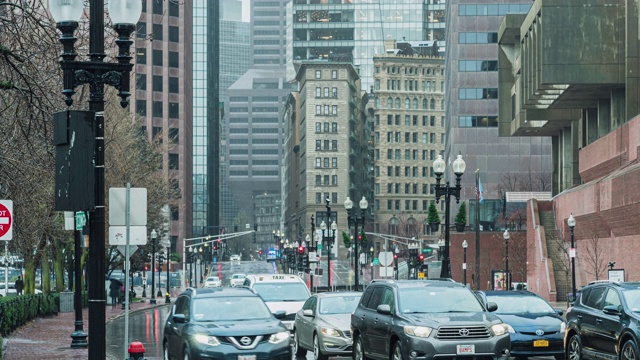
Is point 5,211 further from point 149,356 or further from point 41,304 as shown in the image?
point 41,304

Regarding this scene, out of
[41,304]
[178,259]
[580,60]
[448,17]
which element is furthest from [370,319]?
[178,259]

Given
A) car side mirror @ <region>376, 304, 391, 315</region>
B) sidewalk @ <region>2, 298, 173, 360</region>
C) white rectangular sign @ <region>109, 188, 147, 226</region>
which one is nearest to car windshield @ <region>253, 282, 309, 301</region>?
sidewalk @ <region>2, 298, 173, 360</region>

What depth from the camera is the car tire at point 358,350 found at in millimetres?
21719

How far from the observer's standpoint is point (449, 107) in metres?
134

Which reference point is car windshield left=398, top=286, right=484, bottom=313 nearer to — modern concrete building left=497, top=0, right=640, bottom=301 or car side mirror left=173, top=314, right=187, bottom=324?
car side mirror left=173, top=314, right=187, bottom=324

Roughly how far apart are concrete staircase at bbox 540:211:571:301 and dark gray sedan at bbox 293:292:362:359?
43327 millimetres

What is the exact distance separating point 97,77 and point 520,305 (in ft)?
43.8

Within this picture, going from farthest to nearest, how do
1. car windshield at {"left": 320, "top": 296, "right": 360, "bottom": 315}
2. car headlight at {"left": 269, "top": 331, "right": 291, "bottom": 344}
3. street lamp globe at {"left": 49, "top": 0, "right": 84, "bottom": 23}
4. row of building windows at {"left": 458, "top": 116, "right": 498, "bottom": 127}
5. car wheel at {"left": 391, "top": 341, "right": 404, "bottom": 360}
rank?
row of building windows at {"left": 458, "top": 116, "right": 498, "bottom": 127} < car windshield at {"left": 320, "top": 296, "right": 360, "bottom": 315} < car headlight at {"left": 269, "top": 331, "right": 291, "bottom": 344} < car wheel at {"left": 391, "top": 341, "right": 404, "bottom": 360} < street lamp globe at {"left": 49, "top": 0, "right": 84, "bottom": 23}

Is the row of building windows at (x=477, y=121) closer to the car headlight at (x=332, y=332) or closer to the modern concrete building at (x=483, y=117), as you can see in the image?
the modern concrete building at (x=483, y=117)

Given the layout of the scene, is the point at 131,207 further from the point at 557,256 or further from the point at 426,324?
the point at 557,256

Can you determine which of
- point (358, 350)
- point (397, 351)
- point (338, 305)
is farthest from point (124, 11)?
point (338, 305)

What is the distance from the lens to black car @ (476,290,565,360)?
2294cm

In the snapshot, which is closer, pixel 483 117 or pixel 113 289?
pixel 113 289

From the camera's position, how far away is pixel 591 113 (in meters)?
71.3
